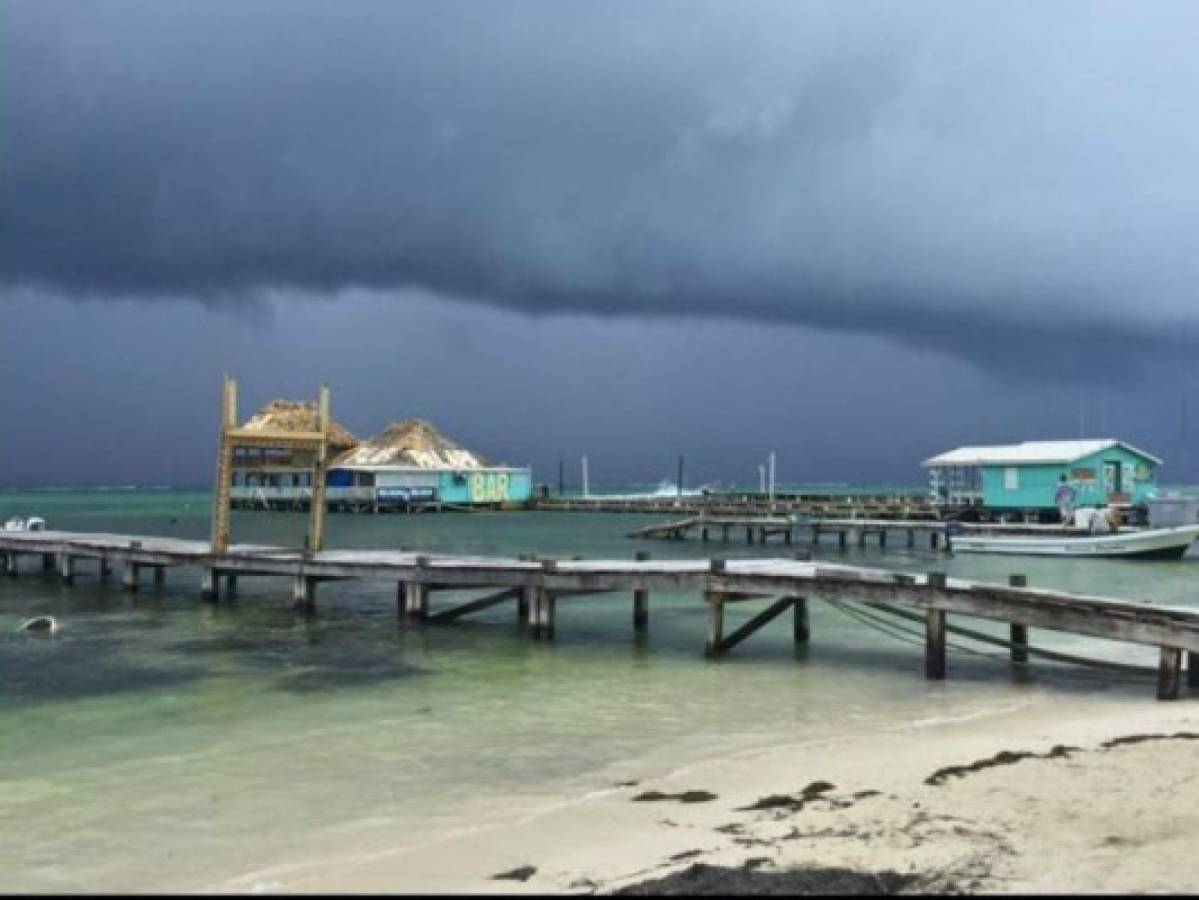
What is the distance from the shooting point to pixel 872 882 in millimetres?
7074

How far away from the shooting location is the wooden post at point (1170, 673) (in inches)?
655

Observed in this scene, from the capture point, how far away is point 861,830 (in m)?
9.13

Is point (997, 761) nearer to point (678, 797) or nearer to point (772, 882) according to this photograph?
point (678, 797)

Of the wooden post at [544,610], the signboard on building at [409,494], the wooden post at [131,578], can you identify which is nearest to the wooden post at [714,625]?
the wooden post at [544,610]

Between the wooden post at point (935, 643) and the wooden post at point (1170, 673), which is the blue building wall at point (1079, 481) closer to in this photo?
the wooden post at point (935, 643)

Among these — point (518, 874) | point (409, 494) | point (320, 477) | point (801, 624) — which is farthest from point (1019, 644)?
point (409, 494)

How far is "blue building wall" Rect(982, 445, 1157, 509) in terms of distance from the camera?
58625mm

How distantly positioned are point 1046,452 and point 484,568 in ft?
145

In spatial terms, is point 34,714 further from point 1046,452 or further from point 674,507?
point 674,507

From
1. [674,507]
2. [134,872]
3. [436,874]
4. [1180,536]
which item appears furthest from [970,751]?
[674,507]

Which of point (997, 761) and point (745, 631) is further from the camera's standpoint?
point (745, 631)

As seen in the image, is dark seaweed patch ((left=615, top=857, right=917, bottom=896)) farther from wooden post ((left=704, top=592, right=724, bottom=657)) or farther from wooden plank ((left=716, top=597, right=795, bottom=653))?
wooden plank ((left=716, top=597, right=795, bottom=653))

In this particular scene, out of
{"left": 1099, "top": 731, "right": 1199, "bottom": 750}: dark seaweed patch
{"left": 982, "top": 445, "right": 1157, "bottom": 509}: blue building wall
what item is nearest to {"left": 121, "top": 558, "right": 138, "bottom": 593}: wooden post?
{"left": 1099, "top": 731, "right": 1199, "bottom": 750}: dark seaweed patch

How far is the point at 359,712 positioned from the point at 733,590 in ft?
26.4
